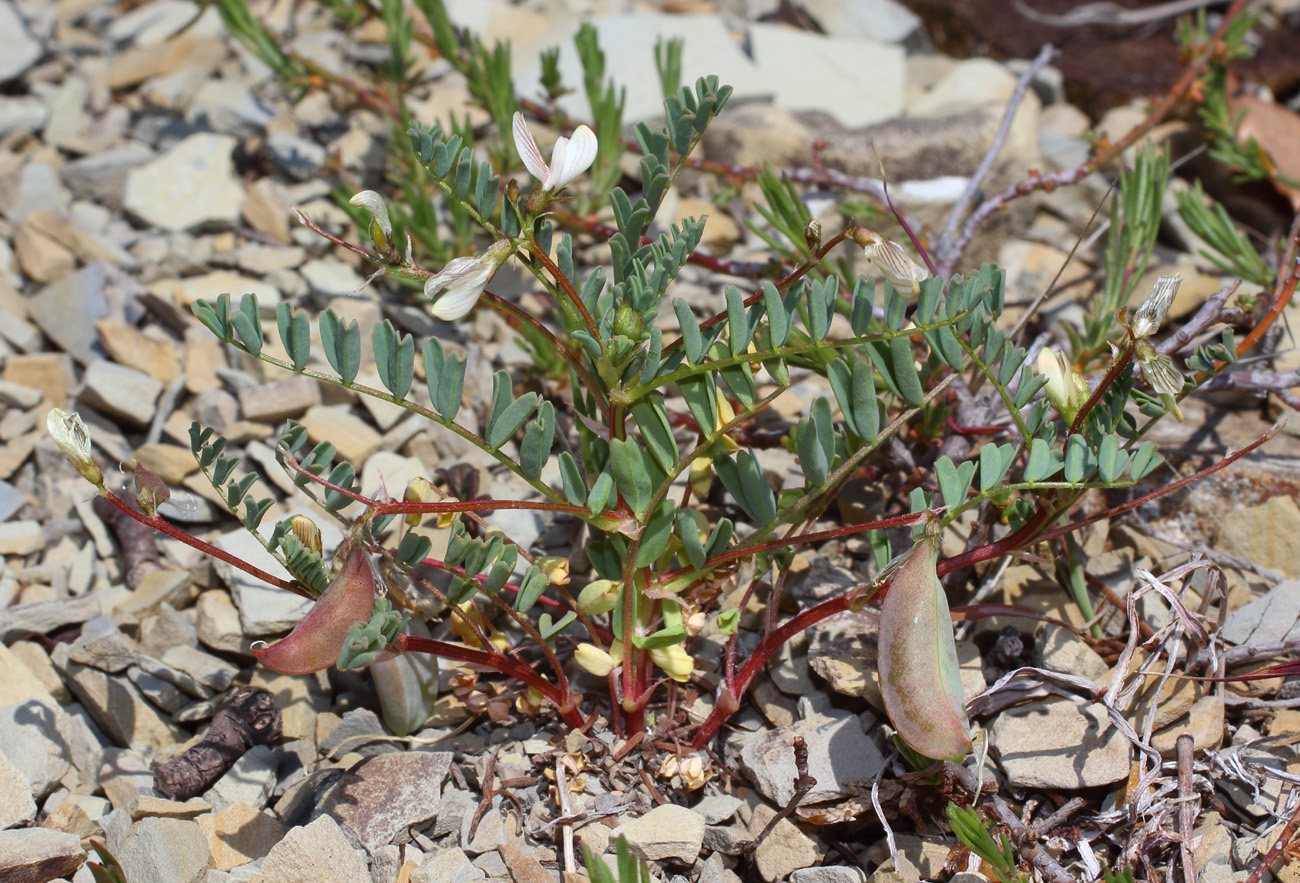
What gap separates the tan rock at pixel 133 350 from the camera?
2.68 metres

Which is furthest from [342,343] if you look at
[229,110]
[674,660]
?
[229,110]

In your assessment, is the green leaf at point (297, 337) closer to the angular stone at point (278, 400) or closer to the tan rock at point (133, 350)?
the angular stone at point (278, 400)

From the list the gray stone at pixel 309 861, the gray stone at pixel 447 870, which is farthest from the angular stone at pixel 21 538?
the gray stone at pixel 447 870

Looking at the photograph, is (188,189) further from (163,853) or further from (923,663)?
(923,663)

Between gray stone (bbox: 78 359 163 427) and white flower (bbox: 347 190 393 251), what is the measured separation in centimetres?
140

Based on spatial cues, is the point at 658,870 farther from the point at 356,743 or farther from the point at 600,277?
the point at 600,277

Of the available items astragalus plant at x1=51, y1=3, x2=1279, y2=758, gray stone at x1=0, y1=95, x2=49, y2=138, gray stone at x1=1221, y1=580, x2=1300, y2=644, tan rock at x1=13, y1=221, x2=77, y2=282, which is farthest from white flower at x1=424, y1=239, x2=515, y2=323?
gray stone at x1=0, y1=95, x2=49, y2=138

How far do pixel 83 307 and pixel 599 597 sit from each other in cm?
189

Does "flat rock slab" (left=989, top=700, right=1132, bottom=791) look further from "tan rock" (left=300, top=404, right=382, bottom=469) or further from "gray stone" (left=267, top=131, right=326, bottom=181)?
"gray stone" (left=267, top=131, right=326, bottom=181)

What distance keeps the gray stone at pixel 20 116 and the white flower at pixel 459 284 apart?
9.49ft

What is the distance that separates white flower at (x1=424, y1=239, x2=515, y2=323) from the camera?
1.34 m

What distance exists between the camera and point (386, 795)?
5.80 ft

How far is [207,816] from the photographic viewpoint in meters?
1.76

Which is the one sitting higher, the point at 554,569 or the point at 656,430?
the point at 656,430
